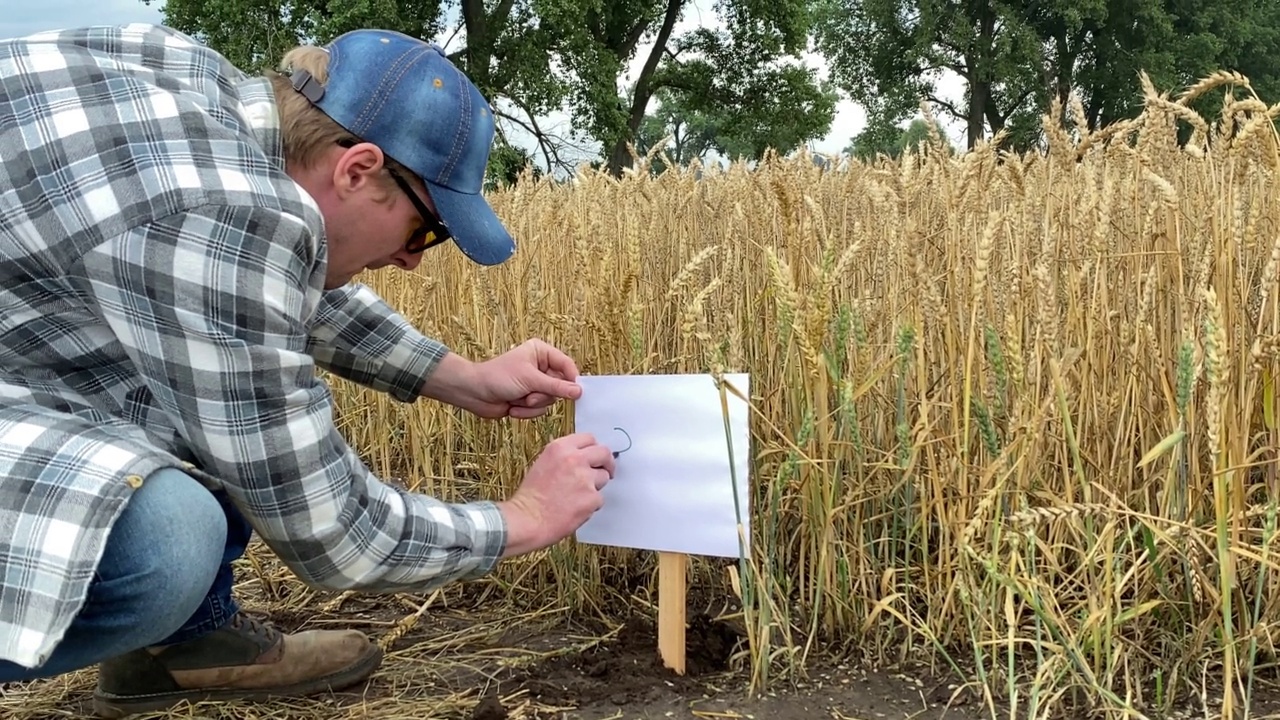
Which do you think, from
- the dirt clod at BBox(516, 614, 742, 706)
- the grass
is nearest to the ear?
the grass

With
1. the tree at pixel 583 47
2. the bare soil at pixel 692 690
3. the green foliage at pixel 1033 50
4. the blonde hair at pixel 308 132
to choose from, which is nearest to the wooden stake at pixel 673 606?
the bare soil at pixel 692 690

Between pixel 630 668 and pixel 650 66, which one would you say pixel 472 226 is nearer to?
pixel 630 668

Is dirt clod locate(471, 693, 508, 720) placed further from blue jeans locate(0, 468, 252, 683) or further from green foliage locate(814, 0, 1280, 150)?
green foliage locate(814, 0, 1280, 150)

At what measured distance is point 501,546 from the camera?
3.86 feet

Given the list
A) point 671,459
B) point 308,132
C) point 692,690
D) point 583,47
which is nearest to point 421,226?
point 308,132

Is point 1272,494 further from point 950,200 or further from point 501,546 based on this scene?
point 501,546

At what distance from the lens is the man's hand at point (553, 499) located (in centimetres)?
119

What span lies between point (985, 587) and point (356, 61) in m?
0.96

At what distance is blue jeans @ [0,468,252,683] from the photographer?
1.04 metres

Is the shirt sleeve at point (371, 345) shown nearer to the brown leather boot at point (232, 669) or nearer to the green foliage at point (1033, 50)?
the brown leather boot at point (232, 669)

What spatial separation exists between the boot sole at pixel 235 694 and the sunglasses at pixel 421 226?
0.64 meters

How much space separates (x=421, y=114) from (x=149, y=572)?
0.58 metres

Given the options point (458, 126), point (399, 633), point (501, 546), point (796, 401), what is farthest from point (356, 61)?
point (399, 633)

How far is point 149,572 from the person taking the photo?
1052mm
